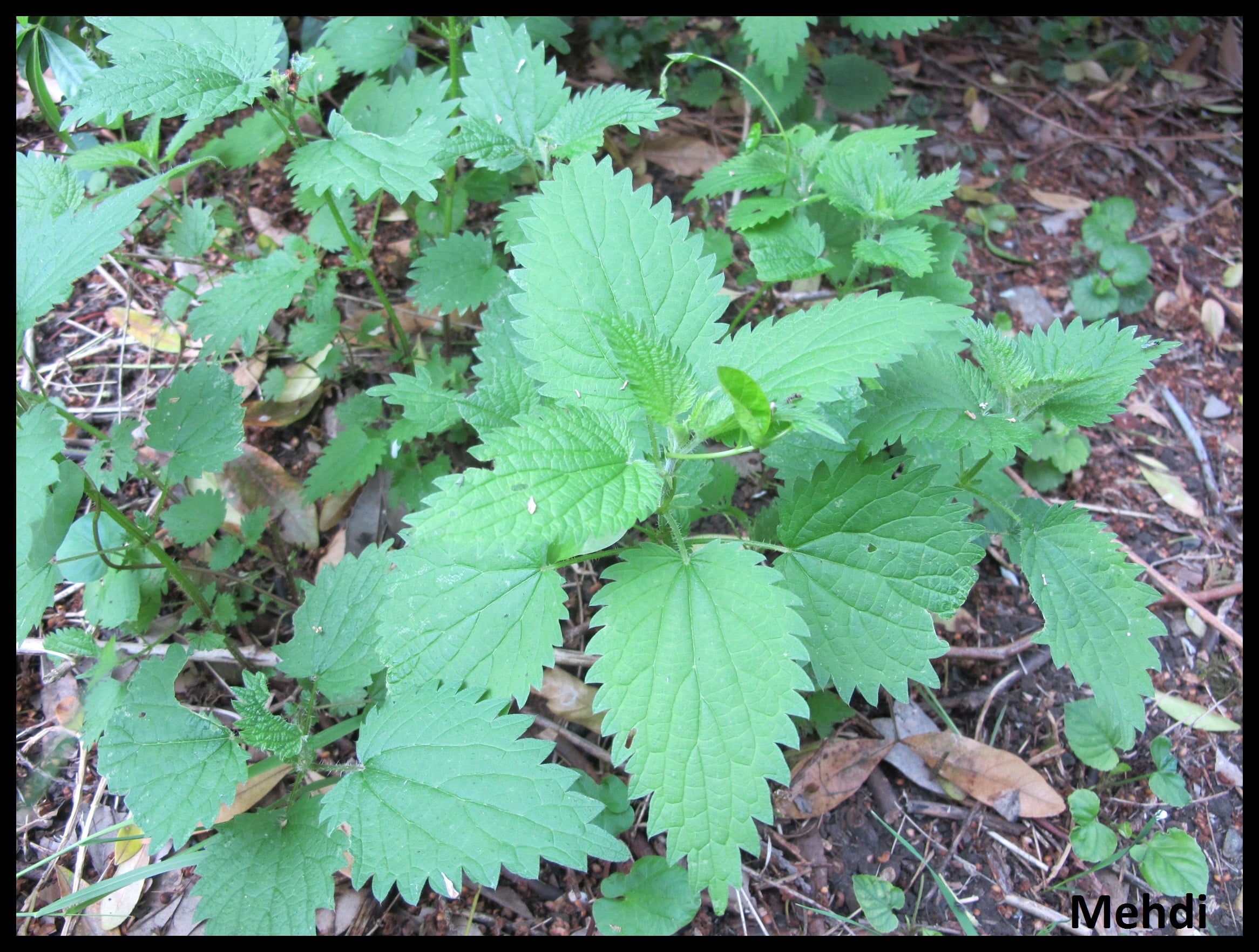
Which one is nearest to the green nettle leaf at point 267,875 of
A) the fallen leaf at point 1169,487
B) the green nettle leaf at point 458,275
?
the green nettle leaf at point 458,275

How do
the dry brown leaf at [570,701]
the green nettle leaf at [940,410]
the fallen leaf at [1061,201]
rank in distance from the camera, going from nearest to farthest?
the green nettle leaf at [940,410], the dry brown leaf at [570,701], the fallen leaf at [1061,201]

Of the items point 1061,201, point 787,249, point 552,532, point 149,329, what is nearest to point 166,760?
point 552,532

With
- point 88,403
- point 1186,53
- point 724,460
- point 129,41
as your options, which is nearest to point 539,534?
point 724,460

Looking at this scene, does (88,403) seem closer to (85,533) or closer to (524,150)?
(85,533)

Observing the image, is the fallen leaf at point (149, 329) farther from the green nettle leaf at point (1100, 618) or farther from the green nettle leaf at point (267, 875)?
the green nettle leaf at point (1100, 618)

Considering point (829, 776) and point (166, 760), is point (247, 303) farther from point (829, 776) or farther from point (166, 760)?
point (829, 776)

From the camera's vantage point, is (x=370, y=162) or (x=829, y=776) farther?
(x=829, y=776)
